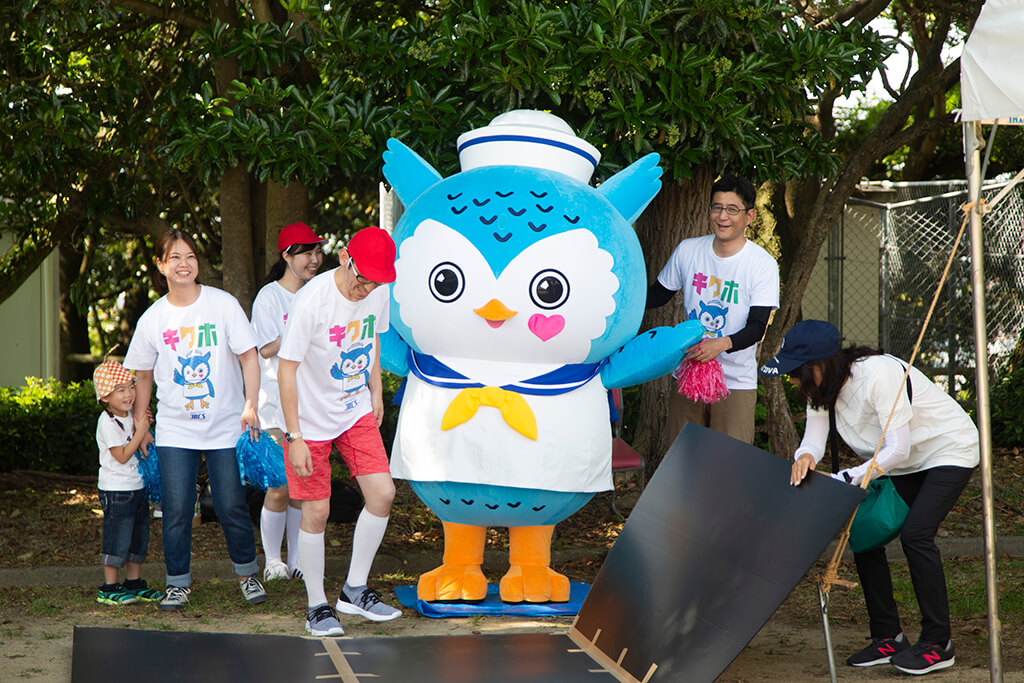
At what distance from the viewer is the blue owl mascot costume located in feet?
16.1

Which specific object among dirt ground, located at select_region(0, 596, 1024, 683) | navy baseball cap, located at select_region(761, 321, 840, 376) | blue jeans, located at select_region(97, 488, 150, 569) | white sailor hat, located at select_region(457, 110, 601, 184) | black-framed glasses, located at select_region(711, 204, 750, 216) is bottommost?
dirt ground, located at select_region(0, 596, 1024, 683)

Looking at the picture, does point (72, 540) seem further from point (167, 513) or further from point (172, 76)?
Answer: point (172, 76)

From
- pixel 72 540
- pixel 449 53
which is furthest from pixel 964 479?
pixel 72 540

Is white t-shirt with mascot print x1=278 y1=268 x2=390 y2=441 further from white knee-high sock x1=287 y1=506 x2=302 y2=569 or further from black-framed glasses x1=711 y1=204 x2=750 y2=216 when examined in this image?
black-framed glasses x1=711 y1=204 x2=750 y2=216

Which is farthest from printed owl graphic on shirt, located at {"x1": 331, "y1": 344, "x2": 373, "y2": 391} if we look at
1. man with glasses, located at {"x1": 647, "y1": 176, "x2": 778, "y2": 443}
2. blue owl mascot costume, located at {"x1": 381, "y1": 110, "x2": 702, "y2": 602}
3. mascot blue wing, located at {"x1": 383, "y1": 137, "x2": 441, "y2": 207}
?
man with glasses, located at {"x1": 647, "y1": 176, "x2": 778, "y2": 443}

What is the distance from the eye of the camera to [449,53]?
5.77 metres

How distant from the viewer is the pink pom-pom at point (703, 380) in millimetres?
5352

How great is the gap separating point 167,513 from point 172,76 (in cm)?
424

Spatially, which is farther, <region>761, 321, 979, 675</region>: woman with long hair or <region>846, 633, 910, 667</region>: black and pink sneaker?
<region>846, 633, 910, 667</region>: black and pink sneaker

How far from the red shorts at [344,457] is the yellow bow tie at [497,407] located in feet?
1.09

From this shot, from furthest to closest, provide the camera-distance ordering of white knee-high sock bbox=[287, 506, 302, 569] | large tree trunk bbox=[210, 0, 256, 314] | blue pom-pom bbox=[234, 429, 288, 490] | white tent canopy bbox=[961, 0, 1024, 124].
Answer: large tree trunk bbox=[210, 0, 256, 314] → white knee-high sock bbox=[287, 506, 302, 569] → blue pom-pom bbox=[234, 429, 288, 490] → white tent canopy bbox=[961, 0, 1024, 124]

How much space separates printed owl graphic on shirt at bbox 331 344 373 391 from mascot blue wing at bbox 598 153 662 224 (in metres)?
1.42

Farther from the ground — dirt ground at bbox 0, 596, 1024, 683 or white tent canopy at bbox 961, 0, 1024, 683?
white tent canopy at bbox 961, 0, 1024, 683

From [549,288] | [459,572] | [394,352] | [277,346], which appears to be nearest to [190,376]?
[277,346]
